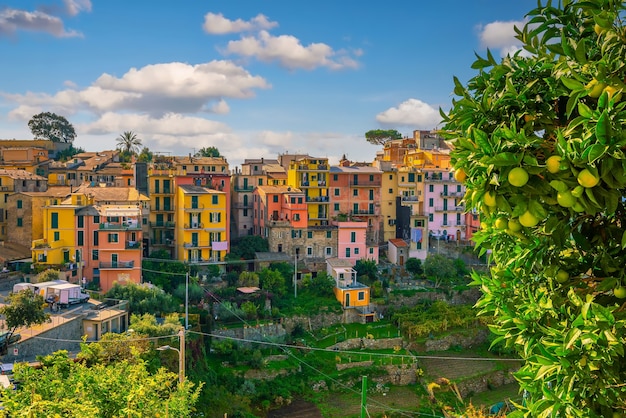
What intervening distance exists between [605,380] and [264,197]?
40.3 metres

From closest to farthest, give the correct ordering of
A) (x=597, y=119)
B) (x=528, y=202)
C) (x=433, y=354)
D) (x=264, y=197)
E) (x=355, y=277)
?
(x=597, y=119), (x=528, y=202), (x=433, y=354), (x=355, y=277), (x=264, y=197)

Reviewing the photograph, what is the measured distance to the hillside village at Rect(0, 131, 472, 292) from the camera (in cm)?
3400

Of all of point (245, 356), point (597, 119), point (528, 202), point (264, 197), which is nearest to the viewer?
point (597, 119)

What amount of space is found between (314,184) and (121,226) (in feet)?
56.4

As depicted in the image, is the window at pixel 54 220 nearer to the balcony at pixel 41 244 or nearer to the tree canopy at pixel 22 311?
the balcony at pixel 41 244

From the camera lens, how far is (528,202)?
3582 millimetres

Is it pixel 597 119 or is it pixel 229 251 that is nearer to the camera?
pixel 597 119

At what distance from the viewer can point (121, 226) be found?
34.1m

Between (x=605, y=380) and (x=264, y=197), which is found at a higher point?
(x=264, y=197)

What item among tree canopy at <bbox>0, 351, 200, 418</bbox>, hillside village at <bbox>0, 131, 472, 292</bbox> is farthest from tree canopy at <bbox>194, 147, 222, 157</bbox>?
tree canopy at <bbox>0, 351, 200, 418</bbox>

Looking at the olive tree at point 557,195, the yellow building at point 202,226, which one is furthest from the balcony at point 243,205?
the olive tree at point 557,195

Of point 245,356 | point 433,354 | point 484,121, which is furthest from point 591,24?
point 433,354

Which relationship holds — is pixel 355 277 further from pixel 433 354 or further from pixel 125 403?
pixel 125 403

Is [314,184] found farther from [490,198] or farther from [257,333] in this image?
[490,198]
